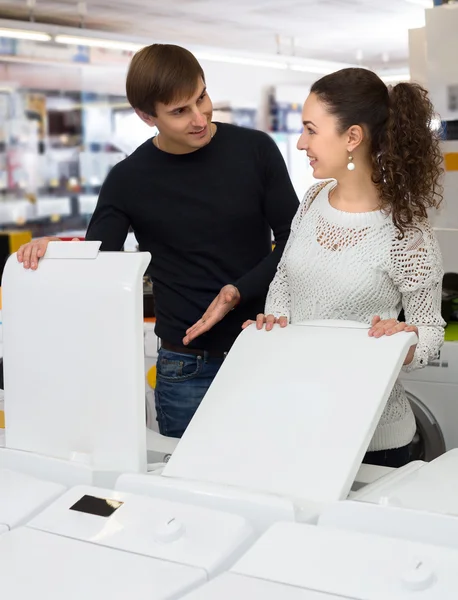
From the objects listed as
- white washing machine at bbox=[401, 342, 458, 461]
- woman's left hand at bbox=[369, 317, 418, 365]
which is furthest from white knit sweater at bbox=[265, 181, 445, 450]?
white washing machine at bbox=[401, 342, 458, 461]

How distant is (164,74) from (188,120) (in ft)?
0.41

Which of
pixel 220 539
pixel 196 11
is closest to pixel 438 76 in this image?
pixel 220 539

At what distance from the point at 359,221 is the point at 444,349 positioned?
159 cm

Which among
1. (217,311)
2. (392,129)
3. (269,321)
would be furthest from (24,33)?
(269,321)

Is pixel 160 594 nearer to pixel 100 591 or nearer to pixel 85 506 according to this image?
pixel 100 591

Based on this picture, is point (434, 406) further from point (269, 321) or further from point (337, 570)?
point (337, 570)

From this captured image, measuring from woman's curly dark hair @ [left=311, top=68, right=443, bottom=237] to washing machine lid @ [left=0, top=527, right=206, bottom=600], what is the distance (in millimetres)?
952

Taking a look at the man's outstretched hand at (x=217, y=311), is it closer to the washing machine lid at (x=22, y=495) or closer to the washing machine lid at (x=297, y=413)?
the washing machine lid at (x=297, y=413)

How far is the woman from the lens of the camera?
185 centimetres

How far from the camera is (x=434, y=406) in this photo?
343cm

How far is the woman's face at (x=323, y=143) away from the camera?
6.27 feet

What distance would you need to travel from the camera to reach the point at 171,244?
7.50 ft

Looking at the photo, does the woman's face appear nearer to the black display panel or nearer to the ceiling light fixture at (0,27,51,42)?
the black display panel

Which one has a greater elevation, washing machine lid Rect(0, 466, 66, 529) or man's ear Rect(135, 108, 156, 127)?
man's ear Rect(135, 108, 156, 127)
